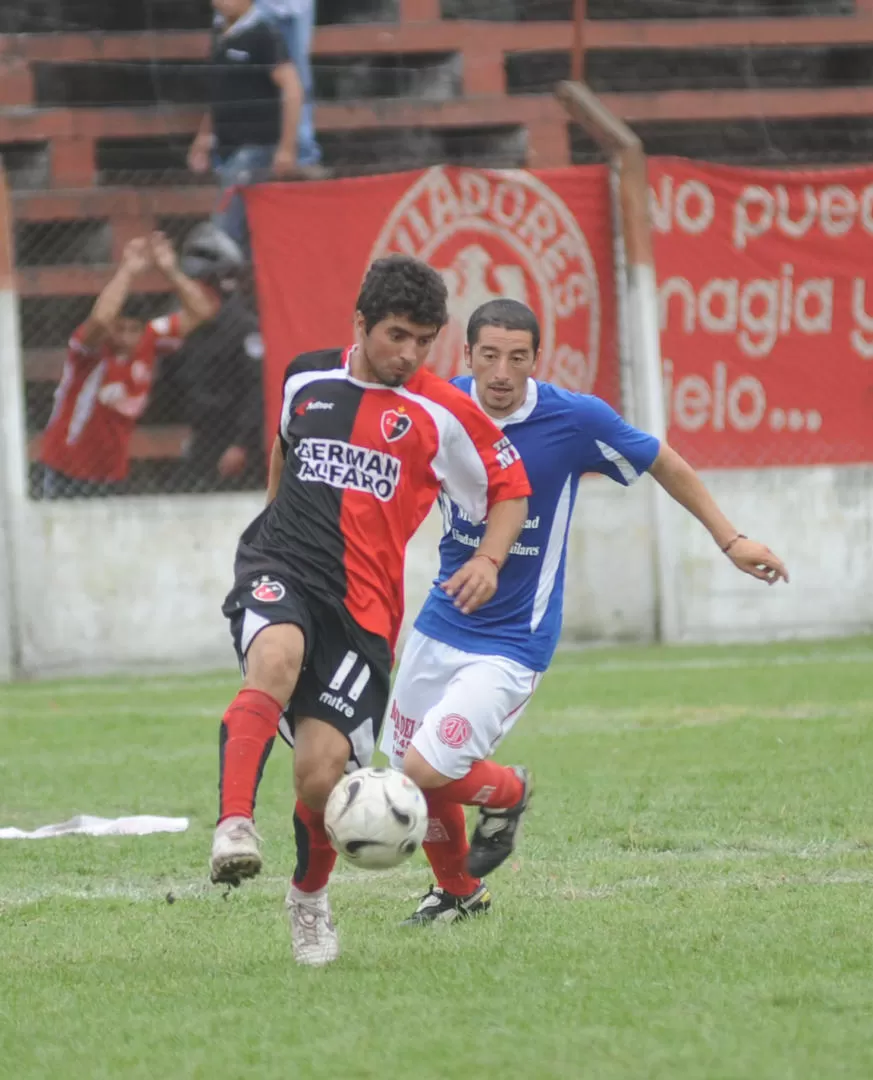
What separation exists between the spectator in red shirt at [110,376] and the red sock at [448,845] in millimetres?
7205

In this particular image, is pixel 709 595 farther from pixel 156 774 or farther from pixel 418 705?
pixel 418 705

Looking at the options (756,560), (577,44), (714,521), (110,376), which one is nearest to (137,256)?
(110,376)

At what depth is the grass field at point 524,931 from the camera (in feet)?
13.2

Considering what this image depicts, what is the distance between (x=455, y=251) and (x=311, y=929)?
8692mm

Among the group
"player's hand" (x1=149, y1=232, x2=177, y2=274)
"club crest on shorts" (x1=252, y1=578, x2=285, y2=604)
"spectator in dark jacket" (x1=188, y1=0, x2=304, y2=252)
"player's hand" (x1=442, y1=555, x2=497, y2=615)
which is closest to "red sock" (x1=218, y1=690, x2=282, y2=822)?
"club crest on shorts" (x1=252, y1=578, x2=285, y2=604)

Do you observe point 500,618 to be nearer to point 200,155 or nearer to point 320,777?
point 320,777

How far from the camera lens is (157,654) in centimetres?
1269

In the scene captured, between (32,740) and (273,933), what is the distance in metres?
4.61

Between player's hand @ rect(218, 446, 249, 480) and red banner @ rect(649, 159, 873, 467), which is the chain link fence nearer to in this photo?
player's hand @ rect(218, 446, 249, 480)

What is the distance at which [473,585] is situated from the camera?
526 centimetres

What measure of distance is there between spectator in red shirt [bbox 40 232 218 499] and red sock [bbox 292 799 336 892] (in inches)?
303

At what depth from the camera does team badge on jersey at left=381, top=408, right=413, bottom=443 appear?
206 inches

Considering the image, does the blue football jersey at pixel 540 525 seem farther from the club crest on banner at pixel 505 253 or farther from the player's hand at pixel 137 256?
the club crest on banner at pixel 505 253

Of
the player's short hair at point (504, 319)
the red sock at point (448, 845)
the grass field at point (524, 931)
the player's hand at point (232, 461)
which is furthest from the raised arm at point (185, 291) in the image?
the red sock at point (448, 845)
